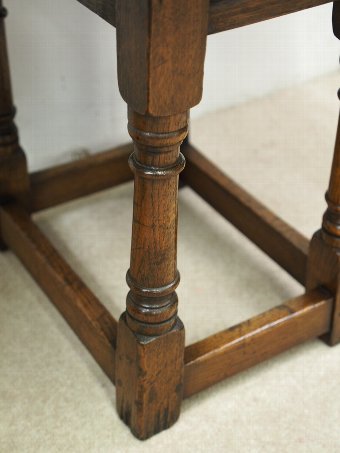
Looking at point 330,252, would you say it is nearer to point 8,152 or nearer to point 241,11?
point 241,11

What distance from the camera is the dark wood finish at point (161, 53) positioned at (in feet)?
2.77

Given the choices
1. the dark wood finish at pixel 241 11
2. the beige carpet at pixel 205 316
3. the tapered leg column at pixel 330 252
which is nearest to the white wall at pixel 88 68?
the beige carpet at pixel 205 316

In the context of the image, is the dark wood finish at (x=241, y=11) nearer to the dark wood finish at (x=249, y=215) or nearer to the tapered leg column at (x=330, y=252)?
the tapered leg column at (x=330, y=252)

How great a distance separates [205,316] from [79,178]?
404 millimetres

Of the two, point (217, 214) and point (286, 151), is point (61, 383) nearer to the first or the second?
point (217, 214)

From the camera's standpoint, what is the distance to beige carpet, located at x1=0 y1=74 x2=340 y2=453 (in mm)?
1170

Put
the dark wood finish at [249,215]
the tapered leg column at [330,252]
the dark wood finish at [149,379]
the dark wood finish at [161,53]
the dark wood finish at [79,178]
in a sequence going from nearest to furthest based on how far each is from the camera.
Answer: the dark wood finish at [161,53] → the dark wood finish at [149,379] → the tapered leg column at [330,252] → the dark wood finish at [249,215] → the dark wood finish at [79,178]

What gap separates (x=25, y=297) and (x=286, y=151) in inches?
28.1

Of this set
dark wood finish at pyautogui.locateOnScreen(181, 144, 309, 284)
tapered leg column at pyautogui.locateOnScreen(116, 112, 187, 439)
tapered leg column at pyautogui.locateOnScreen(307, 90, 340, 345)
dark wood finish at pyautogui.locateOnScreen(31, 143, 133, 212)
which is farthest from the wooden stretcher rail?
dark wood finish at pyautogui.locateOnScreen(31, 143, 133, 212)

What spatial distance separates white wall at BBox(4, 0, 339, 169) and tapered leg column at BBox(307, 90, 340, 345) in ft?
2.28

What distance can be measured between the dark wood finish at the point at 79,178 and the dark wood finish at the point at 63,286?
0.09m

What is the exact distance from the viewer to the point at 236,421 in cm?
119

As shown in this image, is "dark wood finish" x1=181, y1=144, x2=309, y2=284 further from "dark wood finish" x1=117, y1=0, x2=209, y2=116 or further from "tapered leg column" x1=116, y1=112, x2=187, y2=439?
"dark wood finish" x1=117, y1=0, x2=209, y2=116

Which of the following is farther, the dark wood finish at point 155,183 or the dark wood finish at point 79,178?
the dark wood finish at point 79,178
